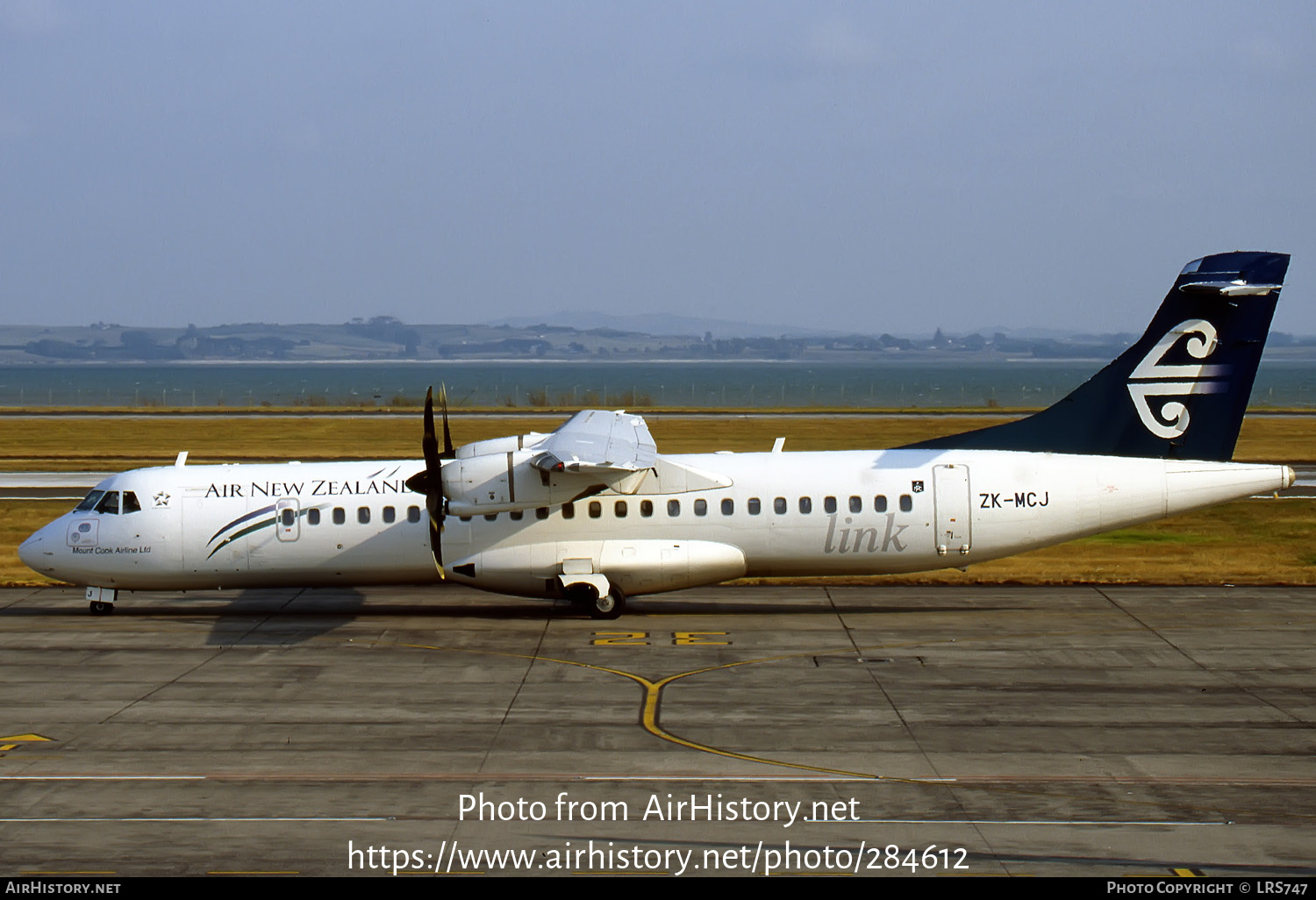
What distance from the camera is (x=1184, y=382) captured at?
26.2m

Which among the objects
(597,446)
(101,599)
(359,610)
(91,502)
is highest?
(597,446)

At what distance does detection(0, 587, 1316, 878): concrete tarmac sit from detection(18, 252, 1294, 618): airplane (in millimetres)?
1220

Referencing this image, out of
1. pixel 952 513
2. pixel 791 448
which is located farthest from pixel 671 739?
pixel 791 448

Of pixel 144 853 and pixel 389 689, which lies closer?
pixel 144 853

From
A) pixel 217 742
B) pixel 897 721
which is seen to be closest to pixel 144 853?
pixel 217 742

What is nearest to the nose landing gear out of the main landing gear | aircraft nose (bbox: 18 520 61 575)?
aircraft nose (bbox: 18 520 61 575)

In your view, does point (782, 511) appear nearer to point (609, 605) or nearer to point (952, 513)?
point (952, 513)

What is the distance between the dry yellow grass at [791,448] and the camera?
32.6 m

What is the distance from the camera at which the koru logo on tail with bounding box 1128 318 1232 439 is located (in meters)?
26.1

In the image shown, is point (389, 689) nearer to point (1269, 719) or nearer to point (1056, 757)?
point (1056, 757)

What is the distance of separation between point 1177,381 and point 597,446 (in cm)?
1261

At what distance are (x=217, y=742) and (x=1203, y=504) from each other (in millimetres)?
19435

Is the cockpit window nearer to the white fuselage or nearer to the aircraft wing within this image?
the white fuselage

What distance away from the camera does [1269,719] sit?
18.3 m
